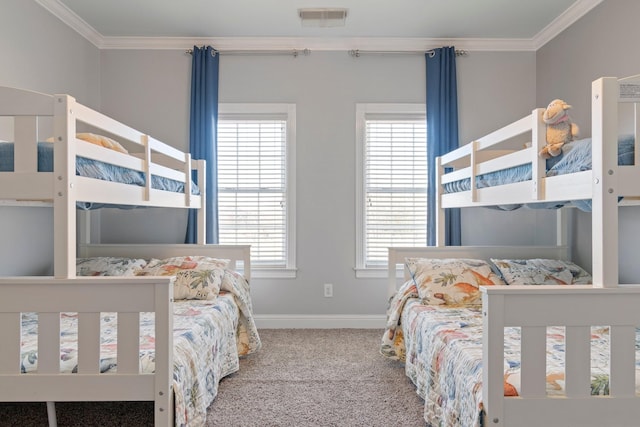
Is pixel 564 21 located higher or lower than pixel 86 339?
higher

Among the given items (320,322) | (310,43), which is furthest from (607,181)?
(310,43)

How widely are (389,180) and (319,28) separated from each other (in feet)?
4.51

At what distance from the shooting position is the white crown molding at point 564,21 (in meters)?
2.92

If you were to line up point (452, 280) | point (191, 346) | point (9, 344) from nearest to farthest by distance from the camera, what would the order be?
point (9, 344) → point (191, 346) → point (452, 280)

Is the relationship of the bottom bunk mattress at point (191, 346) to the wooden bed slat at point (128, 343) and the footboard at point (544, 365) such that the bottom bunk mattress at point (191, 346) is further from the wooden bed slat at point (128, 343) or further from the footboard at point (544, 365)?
the footboard at point (544, 365)

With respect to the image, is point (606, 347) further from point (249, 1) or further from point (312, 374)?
point (249, 1)

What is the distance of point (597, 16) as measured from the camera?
2840mm

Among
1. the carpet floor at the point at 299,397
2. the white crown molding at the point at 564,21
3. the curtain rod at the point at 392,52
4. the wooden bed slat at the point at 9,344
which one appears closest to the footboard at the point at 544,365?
the carpet floor at the point at 299,397

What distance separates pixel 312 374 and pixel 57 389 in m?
1.48

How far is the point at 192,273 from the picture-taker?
8.93 feet

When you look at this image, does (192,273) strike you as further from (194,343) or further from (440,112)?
(440,112)

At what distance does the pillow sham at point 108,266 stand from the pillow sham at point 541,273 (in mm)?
2461

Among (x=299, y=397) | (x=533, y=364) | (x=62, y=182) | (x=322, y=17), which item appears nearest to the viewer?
(x=533, y=364)

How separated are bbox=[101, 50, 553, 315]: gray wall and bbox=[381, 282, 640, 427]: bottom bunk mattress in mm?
979
